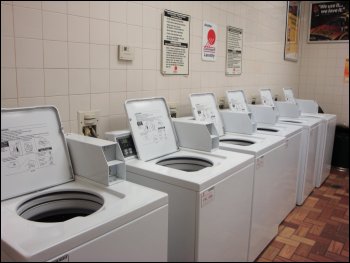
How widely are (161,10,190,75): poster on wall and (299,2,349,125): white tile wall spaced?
3.42 meters

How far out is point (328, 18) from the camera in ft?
16.8

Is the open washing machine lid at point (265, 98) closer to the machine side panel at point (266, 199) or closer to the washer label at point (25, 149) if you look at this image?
the machine side panel at point (266, 199)

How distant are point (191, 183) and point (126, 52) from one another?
0.98 m

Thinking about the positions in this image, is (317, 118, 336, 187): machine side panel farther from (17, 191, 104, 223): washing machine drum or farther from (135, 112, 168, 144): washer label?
(17, 191, 104, 223): washing machine drum

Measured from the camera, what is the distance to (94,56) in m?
1.86

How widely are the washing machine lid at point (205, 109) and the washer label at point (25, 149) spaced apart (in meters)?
1.24

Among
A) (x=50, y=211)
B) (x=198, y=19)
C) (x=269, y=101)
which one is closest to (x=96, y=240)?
(x=50, y=211)

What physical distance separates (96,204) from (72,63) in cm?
81

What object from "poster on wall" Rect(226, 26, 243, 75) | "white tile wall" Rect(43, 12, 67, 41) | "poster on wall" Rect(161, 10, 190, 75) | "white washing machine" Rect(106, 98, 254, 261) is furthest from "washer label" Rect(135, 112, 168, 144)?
"poster on wall" Rect(226, 26, 243, 75)

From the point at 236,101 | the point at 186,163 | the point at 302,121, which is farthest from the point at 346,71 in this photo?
the point at 186,163

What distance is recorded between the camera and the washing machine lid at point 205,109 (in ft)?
8.04

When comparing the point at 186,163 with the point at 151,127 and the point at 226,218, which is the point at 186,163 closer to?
the point at 151,127

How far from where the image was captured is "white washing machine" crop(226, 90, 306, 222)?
268cm

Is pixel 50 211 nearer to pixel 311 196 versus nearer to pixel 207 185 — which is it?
pixel 207 185
